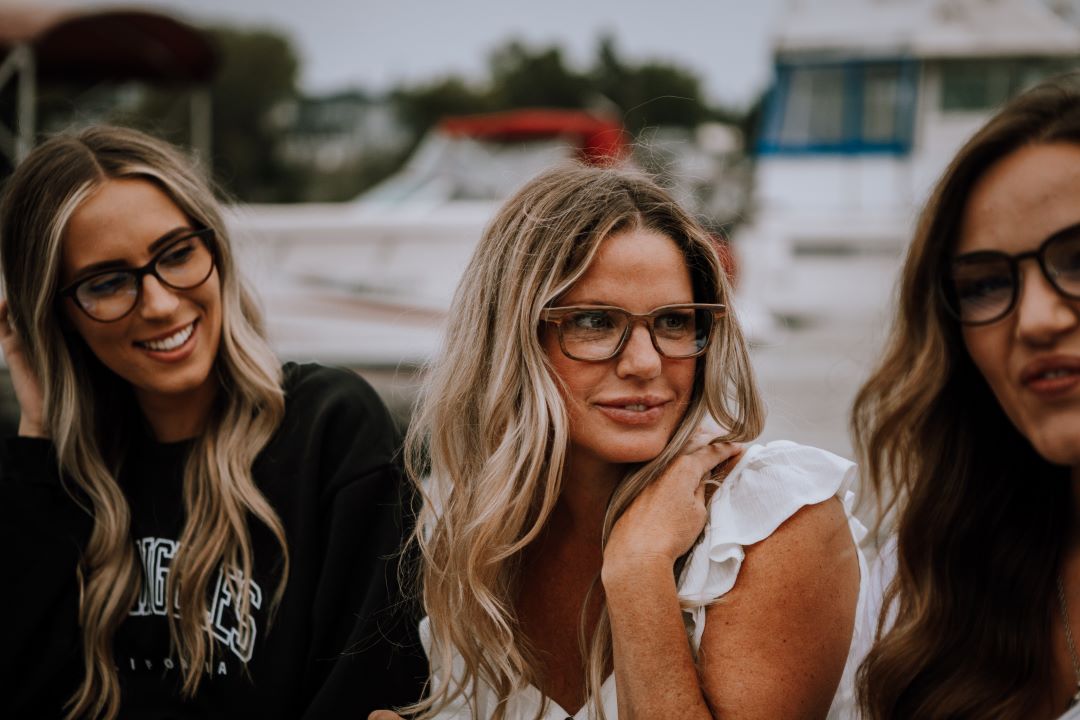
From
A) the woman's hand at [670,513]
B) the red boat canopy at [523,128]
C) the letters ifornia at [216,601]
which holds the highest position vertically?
the red boat canopy at [523,128]

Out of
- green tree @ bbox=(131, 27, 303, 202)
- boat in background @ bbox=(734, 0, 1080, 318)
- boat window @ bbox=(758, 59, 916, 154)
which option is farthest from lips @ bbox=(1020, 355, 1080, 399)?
green tree @ bbox=(131, 27, 303, 202)

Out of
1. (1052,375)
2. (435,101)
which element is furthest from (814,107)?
(435,101)

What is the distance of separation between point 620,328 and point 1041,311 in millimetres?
805

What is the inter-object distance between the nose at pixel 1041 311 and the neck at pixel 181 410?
205 cm

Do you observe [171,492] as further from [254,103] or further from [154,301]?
[254,103]

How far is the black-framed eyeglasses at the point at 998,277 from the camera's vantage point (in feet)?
4.59

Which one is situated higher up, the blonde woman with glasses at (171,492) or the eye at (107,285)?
the eye at (107,285)

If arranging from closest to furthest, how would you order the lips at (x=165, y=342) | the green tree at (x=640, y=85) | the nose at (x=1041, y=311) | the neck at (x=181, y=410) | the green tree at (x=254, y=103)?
the nose at (x=1041, y=311)
the lips at (x=165, y=342)
the neck at (x=181, y=410)
the green tree at (x=254, y=103)
the green tree at (x=640, y=85)

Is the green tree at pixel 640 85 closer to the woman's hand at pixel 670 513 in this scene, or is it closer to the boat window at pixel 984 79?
the boat window at pixel 984 79

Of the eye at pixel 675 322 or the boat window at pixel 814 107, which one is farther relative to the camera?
the boat window at pixel 814 107

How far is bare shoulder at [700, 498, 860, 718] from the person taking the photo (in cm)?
175

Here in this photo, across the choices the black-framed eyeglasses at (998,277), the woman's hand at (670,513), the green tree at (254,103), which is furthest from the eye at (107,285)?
the green tree at (254,103)

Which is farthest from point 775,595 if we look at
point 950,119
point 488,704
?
point 950,119

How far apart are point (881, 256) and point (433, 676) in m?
9.74
